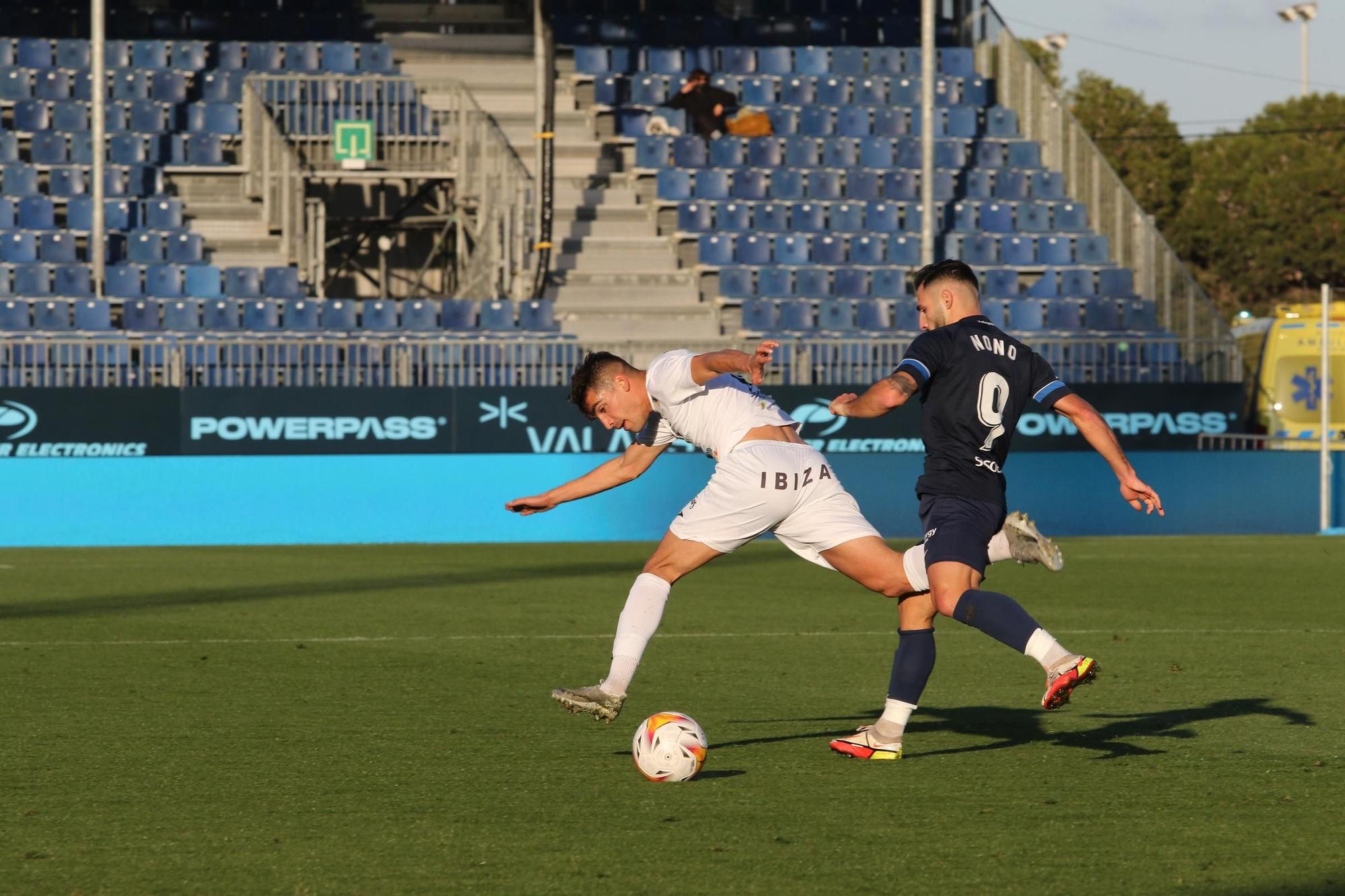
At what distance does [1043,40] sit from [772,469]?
66.2 meters

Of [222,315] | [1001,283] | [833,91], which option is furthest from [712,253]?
[222,315]

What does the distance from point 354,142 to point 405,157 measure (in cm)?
119

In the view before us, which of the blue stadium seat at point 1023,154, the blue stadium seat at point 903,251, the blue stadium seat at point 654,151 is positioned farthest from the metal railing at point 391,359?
the blue stadium seat at point 1023,154

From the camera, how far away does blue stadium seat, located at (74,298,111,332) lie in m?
25.4

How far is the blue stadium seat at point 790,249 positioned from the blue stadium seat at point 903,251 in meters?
1.28

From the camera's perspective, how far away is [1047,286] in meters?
28.7

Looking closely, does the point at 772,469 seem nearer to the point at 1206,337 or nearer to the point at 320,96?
the point at 1206,337

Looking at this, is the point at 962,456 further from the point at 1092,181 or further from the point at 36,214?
the point at 1092,181

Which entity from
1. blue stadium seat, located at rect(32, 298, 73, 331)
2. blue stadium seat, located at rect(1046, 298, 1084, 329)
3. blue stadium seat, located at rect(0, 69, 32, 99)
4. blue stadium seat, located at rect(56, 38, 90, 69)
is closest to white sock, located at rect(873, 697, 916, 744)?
blue stadium seat, located at rect(32, 298, 73, 331)

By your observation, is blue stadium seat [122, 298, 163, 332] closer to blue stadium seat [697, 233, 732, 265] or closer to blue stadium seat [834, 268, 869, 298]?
blue stadium seat [697, 233, 732, 265]

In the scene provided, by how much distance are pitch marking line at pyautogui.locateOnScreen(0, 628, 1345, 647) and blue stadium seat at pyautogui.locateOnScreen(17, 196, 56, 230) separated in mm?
16892

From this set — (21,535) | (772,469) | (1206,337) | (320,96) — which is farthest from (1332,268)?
(772,469)

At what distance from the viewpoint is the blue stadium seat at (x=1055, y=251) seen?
2916 cm

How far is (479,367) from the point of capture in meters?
23.8
